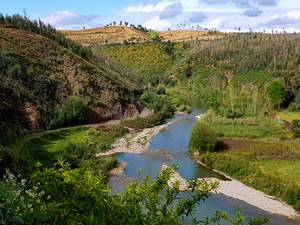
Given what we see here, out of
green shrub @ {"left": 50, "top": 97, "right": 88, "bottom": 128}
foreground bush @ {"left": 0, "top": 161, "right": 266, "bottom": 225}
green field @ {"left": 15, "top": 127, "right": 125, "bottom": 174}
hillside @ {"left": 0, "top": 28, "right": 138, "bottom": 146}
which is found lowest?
green field @ {"left": 15, "top": 127, "right": 125, "bottom": 174}

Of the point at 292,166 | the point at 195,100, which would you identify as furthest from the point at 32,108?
the point at 195,100

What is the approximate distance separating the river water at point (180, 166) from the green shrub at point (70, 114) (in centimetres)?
1472

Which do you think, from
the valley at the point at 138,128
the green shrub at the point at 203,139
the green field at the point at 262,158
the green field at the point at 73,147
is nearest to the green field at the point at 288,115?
the valley at the point at 138,128

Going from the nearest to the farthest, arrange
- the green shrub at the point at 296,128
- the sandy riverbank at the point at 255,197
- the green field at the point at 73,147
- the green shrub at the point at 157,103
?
the sandy riverbank at the point at 255,197
the green field at the point at 73,147
the green shrub at the point at 296,128
the green shrub at the point at 157,103

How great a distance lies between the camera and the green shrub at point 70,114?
8297cm

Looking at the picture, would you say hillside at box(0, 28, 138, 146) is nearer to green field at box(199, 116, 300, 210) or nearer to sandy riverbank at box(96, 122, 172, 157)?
sandy riverbank at box(96, 122, 172, 157)

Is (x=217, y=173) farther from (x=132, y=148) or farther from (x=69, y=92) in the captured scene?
(x=69, y=92)

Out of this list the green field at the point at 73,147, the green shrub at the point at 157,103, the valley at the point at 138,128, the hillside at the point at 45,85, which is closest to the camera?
the valley at the point at 138,128

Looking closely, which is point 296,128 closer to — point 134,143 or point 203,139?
point 203,139

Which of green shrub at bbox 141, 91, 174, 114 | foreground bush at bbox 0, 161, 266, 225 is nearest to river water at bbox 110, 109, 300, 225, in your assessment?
green shrub at bbox 141, 91, 174, 114

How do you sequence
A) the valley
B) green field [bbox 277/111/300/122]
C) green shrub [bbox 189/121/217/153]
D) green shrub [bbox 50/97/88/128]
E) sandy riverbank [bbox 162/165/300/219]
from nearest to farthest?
the valley < sandy riverbank [bbox 162/165/300/219] < green shrub [bbox 189/121/217/153] < green shrub [bbox 50/97/88/128] < green field [bbox 277/111/300/122]

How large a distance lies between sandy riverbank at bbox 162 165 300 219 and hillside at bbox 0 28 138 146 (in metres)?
33.6

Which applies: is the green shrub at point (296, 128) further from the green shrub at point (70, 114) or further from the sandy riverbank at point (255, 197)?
the green shrub at point (70, 114)

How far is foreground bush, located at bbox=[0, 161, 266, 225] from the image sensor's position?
7.93 metres
